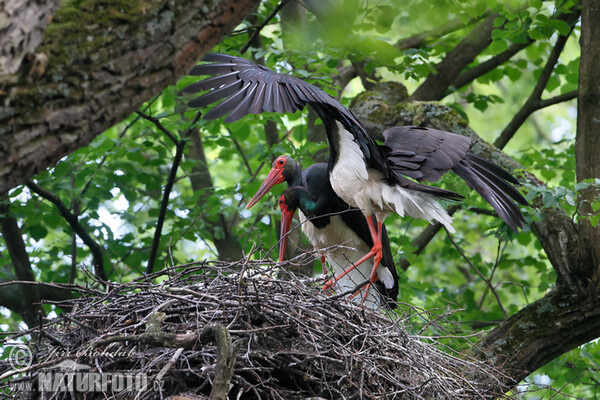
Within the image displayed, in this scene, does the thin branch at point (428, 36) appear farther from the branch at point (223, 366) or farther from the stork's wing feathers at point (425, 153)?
the branch at point (223, 366)

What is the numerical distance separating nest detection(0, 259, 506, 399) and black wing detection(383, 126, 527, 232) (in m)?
1.19

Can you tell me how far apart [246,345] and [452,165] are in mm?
1885

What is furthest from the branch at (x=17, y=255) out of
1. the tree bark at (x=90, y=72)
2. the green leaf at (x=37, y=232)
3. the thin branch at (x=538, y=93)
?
the thin branch at (x=538, y=93)

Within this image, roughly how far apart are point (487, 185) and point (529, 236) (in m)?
2.01

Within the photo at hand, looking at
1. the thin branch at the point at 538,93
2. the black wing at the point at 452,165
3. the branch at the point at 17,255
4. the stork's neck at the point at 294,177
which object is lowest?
the branch at the point at 17,255

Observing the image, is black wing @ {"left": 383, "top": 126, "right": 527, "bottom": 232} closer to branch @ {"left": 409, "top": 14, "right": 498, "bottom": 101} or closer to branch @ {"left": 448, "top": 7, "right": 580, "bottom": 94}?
branch @ {"left": 409, "top": 14, "right": 498, "bottom": 101}

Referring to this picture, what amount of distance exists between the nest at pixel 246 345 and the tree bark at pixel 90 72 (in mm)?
851

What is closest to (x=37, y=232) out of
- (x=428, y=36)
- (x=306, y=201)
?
(x=306, y=201)

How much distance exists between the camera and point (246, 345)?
255cm

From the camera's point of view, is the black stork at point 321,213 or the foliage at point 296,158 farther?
the foliage at point 296,158

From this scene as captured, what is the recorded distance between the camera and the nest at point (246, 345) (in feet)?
8.09

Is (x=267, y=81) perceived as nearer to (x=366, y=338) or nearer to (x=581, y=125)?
(x=366, y=338)

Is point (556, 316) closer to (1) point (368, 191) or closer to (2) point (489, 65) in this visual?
(1) point (368, 191)

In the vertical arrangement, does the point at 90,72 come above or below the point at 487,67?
below
